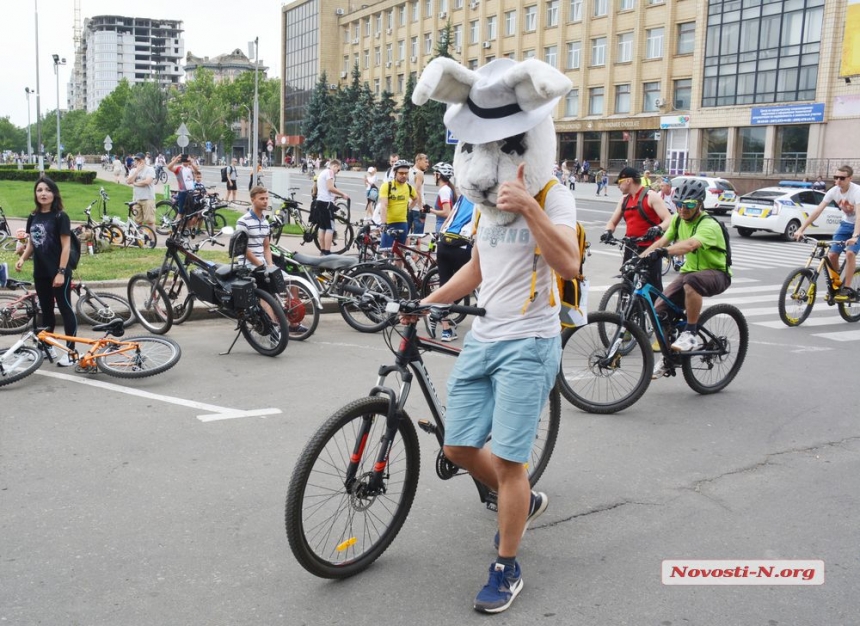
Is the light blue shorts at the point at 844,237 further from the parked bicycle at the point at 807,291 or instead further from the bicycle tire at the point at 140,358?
the bicycle tire at the point at 140,358

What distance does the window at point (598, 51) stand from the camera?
61438mm

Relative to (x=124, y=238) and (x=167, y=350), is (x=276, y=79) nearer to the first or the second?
(x=124, y=238)

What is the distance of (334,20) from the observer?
4028 inches

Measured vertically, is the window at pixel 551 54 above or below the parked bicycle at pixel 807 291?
above

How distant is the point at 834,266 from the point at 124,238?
1253 cm

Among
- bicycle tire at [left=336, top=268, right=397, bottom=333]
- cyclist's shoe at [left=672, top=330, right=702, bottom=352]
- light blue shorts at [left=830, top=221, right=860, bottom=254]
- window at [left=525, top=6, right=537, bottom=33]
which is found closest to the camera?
cyclist's shoe at [left=672, top=330, right=702, bottom=352]

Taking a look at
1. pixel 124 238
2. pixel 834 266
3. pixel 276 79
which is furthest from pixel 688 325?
pixel 276 79

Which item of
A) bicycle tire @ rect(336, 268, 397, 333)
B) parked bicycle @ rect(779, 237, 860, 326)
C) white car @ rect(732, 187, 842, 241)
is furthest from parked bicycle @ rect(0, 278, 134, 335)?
white car @ rect(732, 187, 842, 241)

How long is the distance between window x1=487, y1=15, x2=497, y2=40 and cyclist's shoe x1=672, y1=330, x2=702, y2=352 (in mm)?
68263

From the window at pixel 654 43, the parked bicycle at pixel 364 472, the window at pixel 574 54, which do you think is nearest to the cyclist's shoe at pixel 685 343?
the parked bicycle at pixel 364 472

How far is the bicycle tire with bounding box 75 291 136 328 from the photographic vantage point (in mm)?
8914

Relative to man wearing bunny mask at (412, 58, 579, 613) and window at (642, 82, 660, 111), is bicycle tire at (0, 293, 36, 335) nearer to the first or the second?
man wearing bunny mask at (412, 58, 579, 613)

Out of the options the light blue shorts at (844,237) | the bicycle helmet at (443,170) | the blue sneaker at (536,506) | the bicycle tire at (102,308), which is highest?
the bicycle helmet at (443,170)

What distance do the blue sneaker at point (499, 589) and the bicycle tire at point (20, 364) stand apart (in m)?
4.85
